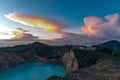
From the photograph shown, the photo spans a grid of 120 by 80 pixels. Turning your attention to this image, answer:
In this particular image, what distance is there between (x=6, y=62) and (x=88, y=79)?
119 m

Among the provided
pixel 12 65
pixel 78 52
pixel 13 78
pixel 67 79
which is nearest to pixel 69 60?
pixel 78 52

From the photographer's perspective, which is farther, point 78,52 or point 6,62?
point 6,62

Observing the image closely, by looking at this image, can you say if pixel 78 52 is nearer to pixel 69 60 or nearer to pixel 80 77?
pixel 69 60

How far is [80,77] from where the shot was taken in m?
93.1

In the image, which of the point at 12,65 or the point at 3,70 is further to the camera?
the point at 12,65

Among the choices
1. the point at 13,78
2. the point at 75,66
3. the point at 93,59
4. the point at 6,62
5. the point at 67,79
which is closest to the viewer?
the point at 67,79

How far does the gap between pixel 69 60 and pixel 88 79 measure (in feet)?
243

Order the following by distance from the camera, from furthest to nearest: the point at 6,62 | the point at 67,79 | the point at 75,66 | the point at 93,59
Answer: the point at 6,62
the point at 93,59
the point at 75,66
the point at 67,79

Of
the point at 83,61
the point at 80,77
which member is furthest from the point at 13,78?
the point at 80,77

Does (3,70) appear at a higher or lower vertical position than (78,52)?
lower

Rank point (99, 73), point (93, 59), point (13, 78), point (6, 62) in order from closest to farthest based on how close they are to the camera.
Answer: point (99, 73)
point (13, 78)
point (93, 59)
point (6, 62)

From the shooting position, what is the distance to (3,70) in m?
173

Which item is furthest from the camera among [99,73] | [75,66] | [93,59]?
[93,59]

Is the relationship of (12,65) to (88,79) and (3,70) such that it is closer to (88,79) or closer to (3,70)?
(3,70)
